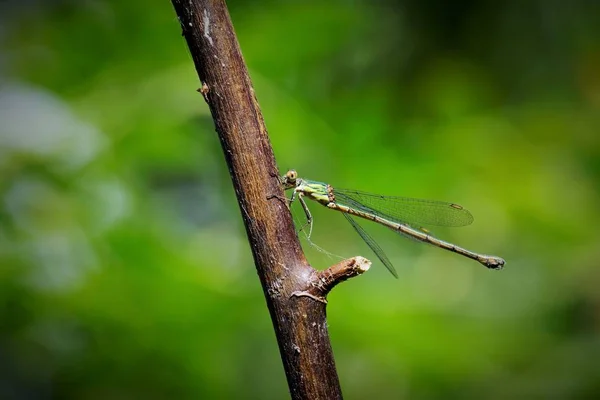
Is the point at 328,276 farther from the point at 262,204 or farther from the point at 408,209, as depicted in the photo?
the point at 408,209

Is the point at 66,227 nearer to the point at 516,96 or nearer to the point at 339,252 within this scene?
the point at 339,252

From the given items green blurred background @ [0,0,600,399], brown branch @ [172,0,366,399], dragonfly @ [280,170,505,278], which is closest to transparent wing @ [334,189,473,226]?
dragonfly @ [280,170,505,278]

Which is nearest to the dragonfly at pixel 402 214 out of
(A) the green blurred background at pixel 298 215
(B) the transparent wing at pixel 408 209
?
(B) the transparent wing at pixel 408 209

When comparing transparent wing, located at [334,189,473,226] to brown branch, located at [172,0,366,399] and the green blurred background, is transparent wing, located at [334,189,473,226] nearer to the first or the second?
the green blurred background

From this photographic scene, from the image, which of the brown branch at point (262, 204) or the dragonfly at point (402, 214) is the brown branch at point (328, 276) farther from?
the dragonfly at point (402, 214)

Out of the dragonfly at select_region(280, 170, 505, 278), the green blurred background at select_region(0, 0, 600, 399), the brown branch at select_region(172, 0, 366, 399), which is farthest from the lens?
the dragonfly at select_region(280, 170, 505, 278)

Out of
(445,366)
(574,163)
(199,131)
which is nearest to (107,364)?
(199,131)

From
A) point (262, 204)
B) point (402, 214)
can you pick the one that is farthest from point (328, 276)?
point (402, 214)
